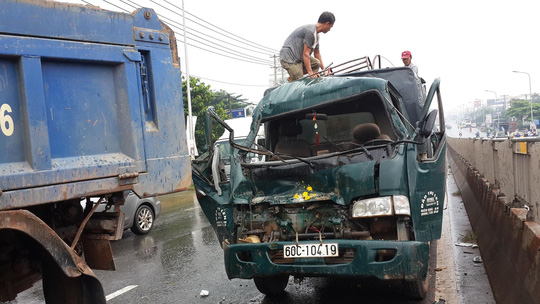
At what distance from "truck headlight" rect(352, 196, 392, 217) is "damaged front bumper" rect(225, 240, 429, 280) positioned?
26 centimetres

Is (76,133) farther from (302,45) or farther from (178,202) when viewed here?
(178,202)

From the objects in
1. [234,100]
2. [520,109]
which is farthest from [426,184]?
[520,109]

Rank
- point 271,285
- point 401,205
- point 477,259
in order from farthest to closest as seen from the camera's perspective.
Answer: point 477,259 → point 271,285 → point 401,205

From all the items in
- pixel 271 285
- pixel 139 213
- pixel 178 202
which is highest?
pixel 139 213

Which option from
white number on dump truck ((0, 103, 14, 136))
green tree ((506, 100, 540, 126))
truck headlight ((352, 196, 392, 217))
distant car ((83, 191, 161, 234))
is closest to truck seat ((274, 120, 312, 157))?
truck headlight ((352, 196, 392, 217))

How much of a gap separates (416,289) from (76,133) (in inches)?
133

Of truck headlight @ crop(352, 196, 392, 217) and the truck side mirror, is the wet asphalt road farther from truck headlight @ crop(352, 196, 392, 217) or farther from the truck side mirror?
the truck side mirror

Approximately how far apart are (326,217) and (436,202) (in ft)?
3.35

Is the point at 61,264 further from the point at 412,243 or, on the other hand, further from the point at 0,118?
the point at 412,243

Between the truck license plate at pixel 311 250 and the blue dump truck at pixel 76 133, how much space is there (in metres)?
1.16

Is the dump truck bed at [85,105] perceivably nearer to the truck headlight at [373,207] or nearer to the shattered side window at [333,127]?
the truck headlight at [373,207]

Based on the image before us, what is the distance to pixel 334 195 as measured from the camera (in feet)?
14.6

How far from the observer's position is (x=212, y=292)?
18.4 feet

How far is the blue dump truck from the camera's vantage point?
2.70 metres
